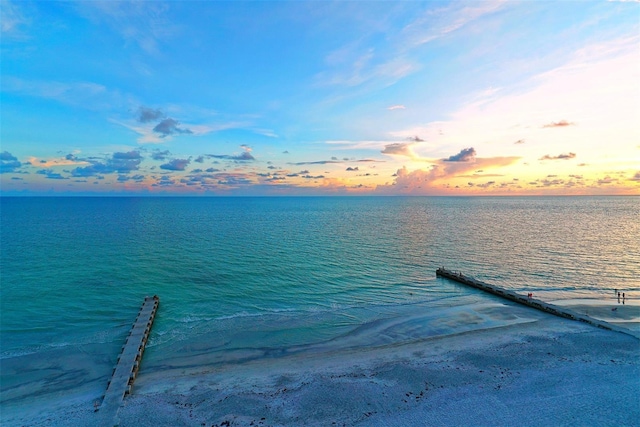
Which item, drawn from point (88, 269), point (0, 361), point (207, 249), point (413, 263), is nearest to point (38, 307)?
point (0, 361)

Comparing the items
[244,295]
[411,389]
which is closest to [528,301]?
[411,389]

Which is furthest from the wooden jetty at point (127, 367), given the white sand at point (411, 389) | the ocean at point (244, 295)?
the ocean at point (244, 295)

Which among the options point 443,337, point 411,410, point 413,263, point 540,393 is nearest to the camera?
point 411,410

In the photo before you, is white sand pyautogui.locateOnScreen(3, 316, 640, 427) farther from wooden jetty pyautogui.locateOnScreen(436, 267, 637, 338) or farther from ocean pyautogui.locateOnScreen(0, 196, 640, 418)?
wooden jetty pyautogui.locateOnScreen(436, 267, 637, 338)

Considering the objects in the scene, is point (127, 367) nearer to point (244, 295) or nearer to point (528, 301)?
point (244, 295)

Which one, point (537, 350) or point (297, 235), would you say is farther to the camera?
point (297, 235)

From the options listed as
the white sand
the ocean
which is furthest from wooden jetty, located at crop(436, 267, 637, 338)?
the white sand

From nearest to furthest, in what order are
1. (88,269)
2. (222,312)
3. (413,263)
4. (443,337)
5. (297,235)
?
(443,337)
(222,312)
(88,269)
(413,263)
(297,235)

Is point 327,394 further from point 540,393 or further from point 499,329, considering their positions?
point 499,329
